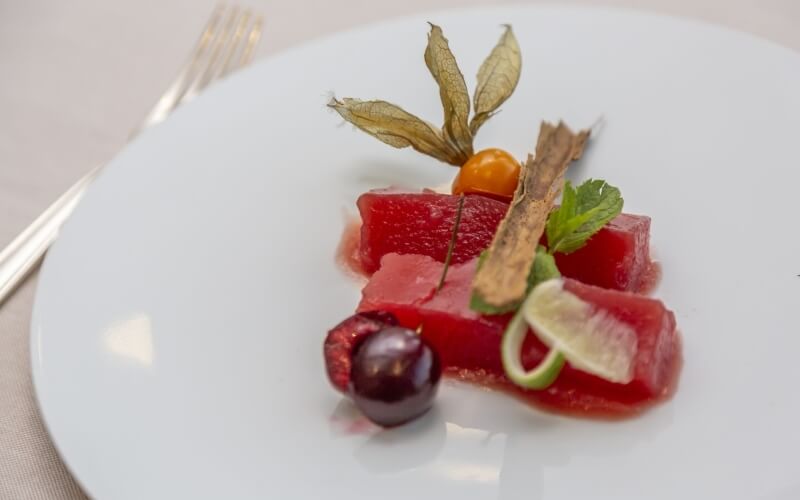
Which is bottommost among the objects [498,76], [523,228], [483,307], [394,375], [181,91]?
[181,91]

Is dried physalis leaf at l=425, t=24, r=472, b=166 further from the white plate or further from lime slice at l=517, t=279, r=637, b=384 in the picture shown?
lime slice at l=517, t=279, r=637, b=384

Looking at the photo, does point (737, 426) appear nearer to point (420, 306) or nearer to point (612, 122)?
point (420, 306)

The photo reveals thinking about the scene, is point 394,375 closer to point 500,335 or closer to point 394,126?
point 500,335

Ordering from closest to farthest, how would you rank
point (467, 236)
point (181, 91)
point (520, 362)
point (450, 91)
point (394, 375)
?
point (394, 375) < point (520, 362) < point (467, 236) < point (450, 91) < point (181, 91)

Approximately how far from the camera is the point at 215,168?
2.37m

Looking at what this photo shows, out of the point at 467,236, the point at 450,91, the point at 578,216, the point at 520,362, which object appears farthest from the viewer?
the point at 450,91

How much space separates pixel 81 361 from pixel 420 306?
694 millimetres

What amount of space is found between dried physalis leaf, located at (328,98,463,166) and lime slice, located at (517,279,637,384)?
2.15ft

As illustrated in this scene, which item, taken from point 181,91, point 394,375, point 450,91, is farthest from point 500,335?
point 181,91

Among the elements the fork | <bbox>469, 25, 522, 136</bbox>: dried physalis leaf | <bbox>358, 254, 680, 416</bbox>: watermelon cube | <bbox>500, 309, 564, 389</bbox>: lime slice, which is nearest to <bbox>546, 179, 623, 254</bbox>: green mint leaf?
<bbox>358, 254, 680, 416</bbox>: watermelon cube

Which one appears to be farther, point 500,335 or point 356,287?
point 356,287

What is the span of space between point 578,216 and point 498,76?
0.50m

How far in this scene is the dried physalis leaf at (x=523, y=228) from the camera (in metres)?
1.71

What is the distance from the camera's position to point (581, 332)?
170 centimetres
